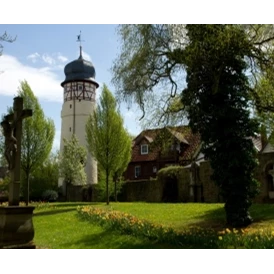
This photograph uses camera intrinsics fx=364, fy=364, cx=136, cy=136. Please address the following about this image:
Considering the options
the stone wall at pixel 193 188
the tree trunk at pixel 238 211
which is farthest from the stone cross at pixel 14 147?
the stone wall at pixel 193 188

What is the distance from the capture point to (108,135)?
1045 inches

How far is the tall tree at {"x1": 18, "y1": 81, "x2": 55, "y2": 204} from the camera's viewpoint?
26266 mm

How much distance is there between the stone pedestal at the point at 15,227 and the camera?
28.6 ft

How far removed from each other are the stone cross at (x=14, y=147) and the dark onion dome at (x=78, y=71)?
4354 centimetres

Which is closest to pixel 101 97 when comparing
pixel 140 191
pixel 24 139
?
pixel 24 139

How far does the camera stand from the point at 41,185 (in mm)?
42594

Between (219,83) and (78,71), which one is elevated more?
(78,71)

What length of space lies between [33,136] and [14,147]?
690 inches

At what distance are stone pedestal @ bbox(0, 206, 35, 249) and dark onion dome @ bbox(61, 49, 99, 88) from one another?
44.9 metres

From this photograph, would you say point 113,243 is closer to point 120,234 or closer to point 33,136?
point 120,234

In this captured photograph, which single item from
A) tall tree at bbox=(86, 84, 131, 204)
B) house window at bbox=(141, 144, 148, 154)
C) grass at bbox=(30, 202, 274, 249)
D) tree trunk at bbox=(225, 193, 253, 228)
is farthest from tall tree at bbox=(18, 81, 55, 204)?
house window at bbox=(141, 144, 148, 154)

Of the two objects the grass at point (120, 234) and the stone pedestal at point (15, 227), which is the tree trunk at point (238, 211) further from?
the stone pedestal at point (15, 227)

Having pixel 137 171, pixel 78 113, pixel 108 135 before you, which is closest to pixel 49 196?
pixel 137 171

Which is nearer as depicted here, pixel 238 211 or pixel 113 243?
pixel 113 243
